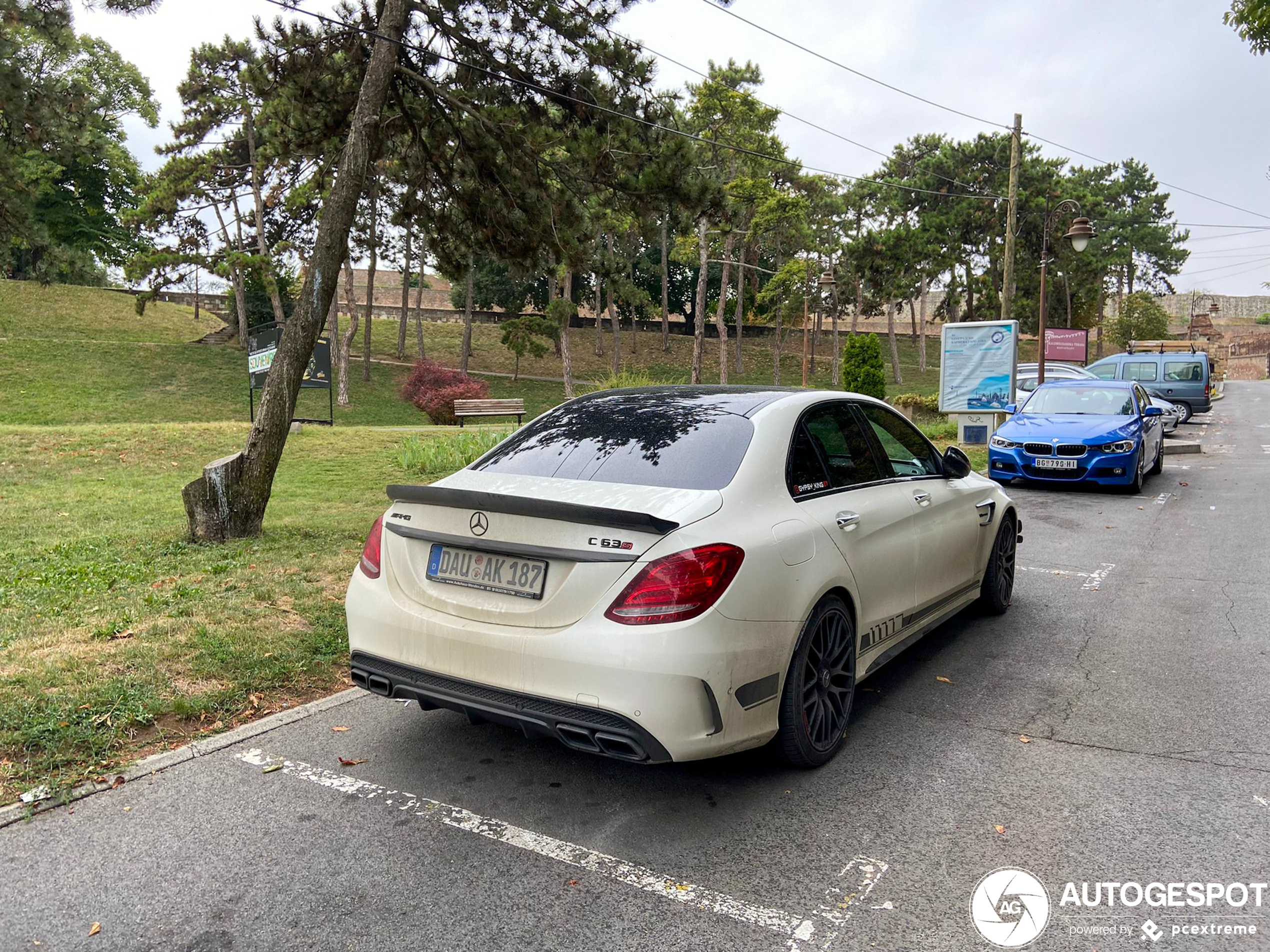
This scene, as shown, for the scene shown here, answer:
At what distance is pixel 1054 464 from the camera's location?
462 inches

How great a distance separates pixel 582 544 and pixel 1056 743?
239cm

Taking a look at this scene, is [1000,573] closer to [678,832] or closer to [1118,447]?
[678,832]

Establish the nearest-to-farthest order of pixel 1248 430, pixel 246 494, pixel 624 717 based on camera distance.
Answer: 1. pixel 624 717
2. pixel 246 494
3. pixel 1248 430

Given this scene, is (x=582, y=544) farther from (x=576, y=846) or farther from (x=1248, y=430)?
(x=1248, y=430)

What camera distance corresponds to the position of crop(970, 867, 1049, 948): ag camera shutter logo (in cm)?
257

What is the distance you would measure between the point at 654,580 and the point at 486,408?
2385 cm

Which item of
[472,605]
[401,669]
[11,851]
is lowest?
[11,851]

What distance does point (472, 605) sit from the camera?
329cm

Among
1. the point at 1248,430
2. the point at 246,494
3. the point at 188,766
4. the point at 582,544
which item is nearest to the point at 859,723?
the point at 582,544

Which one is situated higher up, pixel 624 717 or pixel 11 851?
pixel 624 717

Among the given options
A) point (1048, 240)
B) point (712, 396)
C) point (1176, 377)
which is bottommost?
point (712, 396)

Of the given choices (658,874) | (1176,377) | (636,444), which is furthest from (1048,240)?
(658,874)

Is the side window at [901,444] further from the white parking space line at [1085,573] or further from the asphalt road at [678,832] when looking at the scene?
the white parking space line at [1085,573]

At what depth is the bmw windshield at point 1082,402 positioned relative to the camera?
12.7 metres
